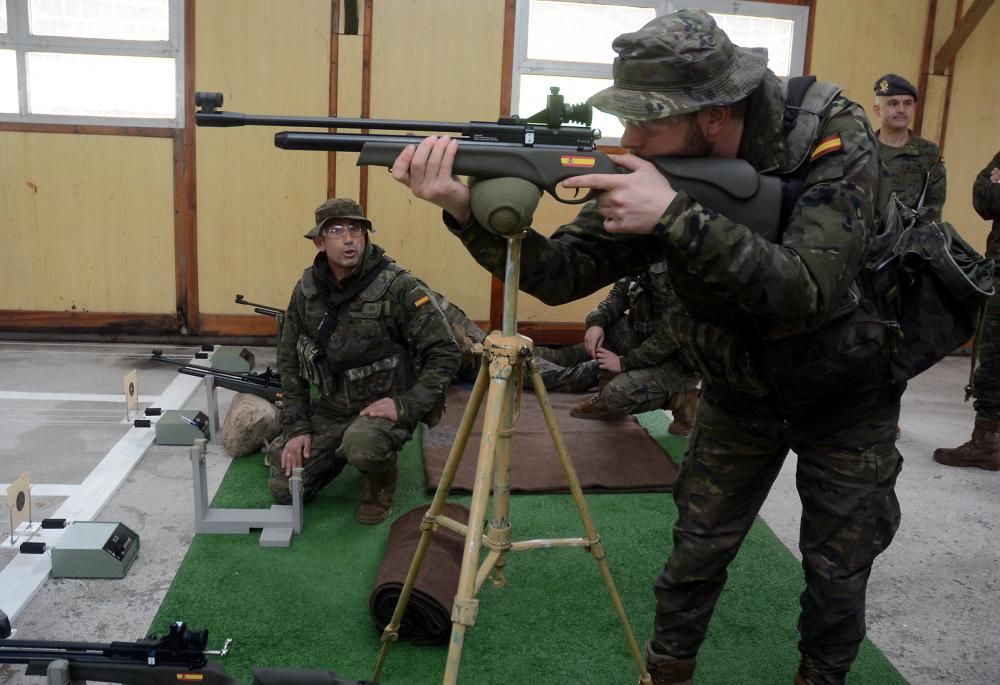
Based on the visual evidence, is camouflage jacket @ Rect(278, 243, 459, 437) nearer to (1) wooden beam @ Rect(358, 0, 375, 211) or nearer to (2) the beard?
(2) the beard

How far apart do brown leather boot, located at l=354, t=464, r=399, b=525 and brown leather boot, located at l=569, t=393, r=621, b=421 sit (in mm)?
1813

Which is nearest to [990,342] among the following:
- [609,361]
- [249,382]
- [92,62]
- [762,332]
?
[609,361]

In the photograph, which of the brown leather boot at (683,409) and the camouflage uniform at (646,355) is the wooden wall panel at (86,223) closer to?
the camouflage uniform at (646,355)

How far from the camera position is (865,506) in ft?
7.79

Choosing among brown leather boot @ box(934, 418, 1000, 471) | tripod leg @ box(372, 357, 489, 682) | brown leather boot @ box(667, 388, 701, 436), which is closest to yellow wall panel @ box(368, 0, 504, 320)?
brown leather boot @ box(667, 388, 701, 436)

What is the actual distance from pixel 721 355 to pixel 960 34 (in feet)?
22.8

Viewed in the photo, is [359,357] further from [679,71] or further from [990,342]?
[990,342]

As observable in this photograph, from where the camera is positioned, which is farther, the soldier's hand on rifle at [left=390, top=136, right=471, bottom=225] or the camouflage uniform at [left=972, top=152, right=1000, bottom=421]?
the camouflage uniform at [left=972, top=152, right=1000, bottom=421]

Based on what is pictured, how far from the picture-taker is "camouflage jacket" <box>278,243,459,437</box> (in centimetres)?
429

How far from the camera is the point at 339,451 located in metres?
4.22

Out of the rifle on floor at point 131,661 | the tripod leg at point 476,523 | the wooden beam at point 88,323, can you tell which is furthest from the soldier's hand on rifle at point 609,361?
the wooden beam at point 88,323

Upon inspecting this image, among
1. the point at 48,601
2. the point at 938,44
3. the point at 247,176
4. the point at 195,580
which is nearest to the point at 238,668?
the point at 195,580

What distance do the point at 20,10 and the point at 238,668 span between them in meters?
6.36

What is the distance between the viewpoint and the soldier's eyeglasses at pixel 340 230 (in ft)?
13.7
